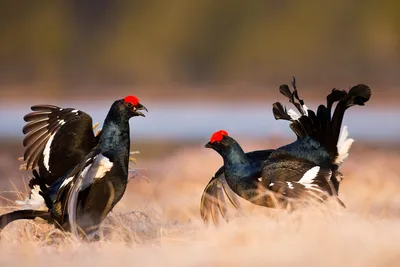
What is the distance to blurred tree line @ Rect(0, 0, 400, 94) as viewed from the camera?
23641 millimetres

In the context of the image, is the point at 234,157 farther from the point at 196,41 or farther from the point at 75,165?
the point at 196,41

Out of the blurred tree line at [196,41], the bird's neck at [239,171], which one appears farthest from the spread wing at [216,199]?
the blurred tree line at [196,41]

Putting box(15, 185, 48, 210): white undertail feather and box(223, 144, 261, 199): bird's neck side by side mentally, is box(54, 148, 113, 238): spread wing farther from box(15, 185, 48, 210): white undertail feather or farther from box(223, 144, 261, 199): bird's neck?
box(223, 144, 261, 199): bird's neck

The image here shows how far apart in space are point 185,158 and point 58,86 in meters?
15.0

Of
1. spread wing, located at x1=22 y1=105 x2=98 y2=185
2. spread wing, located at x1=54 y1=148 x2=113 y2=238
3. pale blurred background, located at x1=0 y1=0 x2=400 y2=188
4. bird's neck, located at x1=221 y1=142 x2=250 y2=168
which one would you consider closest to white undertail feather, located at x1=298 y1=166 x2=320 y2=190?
bird's neck, located at x1=221 y1=142 x2=250 y2=168

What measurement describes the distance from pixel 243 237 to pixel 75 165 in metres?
1.24

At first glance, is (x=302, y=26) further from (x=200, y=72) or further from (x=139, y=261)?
(x=139, y=261)

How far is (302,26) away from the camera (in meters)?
26.2

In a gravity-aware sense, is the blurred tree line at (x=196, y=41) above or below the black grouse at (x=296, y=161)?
above

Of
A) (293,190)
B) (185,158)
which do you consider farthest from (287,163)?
(185,158)

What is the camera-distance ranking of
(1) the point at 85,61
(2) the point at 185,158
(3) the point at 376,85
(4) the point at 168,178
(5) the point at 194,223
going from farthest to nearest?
(1) the point at 85,61 → (3) the point at 376,85 → (2) the point at 185,158 → (4) the point at 168,178 → (5) the point at 194,223

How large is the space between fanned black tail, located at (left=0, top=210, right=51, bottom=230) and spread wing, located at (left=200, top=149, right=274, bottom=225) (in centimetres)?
71

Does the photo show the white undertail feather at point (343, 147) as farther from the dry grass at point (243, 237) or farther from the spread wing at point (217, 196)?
the spread wing at point (217, 196)

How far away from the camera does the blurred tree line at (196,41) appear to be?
77.6ft
